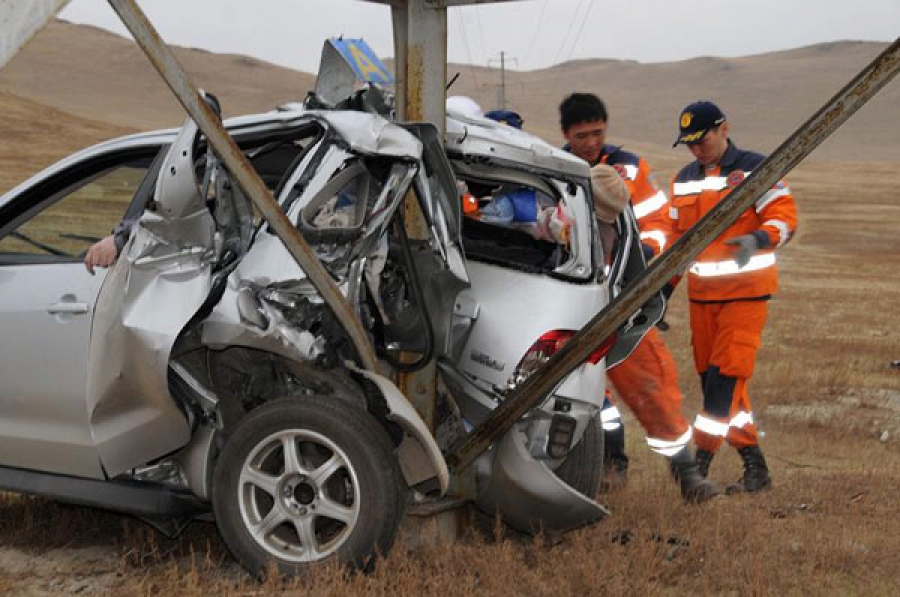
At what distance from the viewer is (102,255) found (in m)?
4.83

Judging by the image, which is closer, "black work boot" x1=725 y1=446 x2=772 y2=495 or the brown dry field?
the brown dry field

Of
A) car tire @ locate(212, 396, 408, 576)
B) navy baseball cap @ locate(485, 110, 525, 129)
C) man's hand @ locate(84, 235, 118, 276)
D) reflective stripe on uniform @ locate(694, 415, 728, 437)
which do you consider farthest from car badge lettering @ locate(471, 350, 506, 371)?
navy baseball cap @ locate(485, 110, 525, 129)

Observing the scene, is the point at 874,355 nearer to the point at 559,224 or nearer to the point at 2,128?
the point at 559,224

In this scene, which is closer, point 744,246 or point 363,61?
point 363,61

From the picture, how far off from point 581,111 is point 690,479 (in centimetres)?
205

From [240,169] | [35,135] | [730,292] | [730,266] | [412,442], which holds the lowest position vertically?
[35,135]

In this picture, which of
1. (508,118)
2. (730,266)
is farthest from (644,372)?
(508,118)

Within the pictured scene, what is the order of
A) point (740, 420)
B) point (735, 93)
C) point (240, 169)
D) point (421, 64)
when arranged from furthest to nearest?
point (735, 93) < point (740, 420) < point (421, 64) < point (240, 169)

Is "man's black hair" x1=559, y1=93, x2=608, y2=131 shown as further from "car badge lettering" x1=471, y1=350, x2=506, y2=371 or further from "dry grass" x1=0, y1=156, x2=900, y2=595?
"car badge lettering" x1=471, y1=350, x2=506, y2=371

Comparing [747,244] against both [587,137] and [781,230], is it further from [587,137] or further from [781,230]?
[587,137]

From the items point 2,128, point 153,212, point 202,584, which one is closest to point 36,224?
point 153,212

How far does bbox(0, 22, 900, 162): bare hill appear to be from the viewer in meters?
107

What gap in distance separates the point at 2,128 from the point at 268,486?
166 feet

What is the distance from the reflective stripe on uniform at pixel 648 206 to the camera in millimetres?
7078
